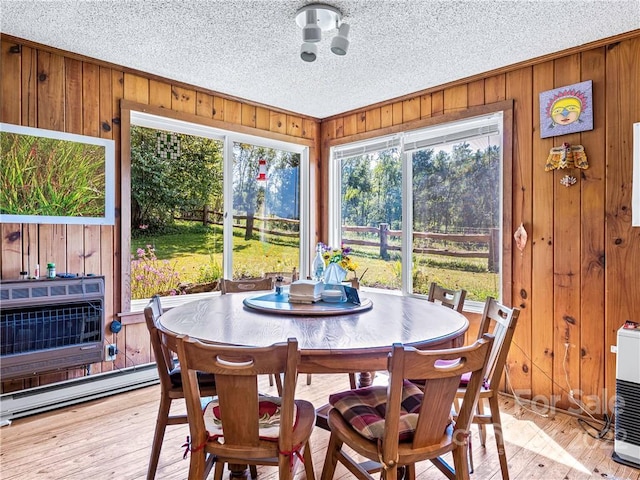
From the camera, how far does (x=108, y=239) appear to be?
3020 millimetres

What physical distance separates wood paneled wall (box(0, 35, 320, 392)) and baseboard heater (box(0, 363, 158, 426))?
97 millimetres

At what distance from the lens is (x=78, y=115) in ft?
9.43

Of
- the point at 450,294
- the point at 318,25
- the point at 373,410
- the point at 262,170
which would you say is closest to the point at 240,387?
the point at 373,410

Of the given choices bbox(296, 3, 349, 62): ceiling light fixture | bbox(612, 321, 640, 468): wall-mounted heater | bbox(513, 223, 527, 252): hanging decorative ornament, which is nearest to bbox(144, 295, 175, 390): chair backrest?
bbox(296, 3, 349, 62): ceiling light fixture

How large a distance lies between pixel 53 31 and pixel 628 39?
3.47 meters

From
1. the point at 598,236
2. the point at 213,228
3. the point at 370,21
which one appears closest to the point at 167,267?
the point at 213,228

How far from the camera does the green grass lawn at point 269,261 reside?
A: 3.28 m

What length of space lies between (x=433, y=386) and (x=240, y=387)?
2.00ft

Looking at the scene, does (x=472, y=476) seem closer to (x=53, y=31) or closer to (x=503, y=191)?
(x=503, y=191)

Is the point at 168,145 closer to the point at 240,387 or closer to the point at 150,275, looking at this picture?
the point at 150,275

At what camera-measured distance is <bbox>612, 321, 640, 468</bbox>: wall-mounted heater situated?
6.91ft

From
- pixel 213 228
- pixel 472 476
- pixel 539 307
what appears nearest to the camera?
pixel 472 476

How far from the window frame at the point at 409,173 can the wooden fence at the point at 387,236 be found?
12cm

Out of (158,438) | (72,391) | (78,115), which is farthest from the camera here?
(78,115)
